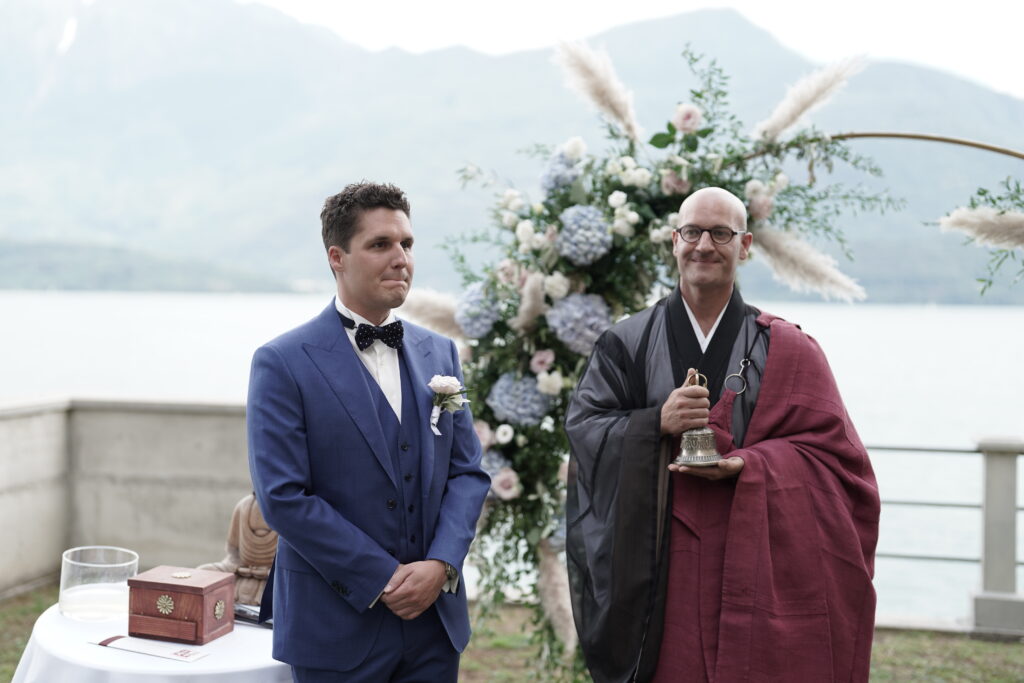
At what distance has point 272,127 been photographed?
76.1 m

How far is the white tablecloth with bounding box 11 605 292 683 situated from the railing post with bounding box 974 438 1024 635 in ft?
13.6

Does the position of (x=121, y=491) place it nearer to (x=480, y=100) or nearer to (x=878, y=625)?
(x=878, y=625)

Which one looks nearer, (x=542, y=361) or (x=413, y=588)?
(x=413, y=588)

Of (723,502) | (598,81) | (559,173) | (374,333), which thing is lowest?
(723,502)

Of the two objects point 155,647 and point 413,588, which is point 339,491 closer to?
point 413,588

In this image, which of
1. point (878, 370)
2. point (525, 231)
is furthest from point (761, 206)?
point (878, 370)

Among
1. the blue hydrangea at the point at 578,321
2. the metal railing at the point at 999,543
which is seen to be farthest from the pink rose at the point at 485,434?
the metal railing at the point at 999,543

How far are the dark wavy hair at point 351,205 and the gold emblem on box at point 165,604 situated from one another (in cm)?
103

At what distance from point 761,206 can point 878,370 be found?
114ft

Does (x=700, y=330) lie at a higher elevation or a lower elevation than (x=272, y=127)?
lower

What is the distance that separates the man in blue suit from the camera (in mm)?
2232

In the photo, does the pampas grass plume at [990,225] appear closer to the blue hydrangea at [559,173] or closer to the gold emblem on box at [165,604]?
the blue hydrangea at [559,173]

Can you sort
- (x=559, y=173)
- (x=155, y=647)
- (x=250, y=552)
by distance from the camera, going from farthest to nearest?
(x=559, y=173), (x=250, y=552), (x=155, y=647)

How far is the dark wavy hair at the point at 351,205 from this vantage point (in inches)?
90.9
